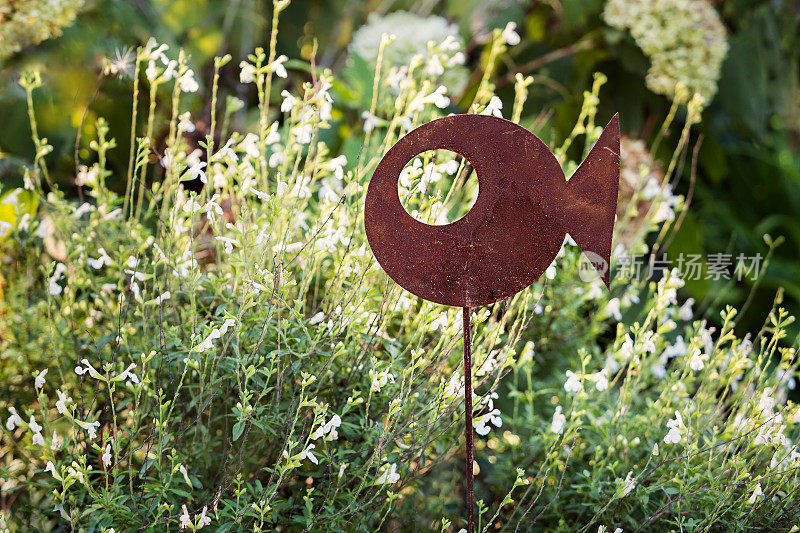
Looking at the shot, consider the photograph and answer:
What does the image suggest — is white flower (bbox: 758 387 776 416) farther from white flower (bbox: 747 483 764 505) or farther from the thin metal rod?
the thin metal rod

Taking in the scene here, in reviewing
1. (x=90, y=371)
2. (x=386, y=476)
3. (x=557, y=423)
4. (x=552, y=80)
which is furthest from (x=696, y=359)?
(x=552, y=80)

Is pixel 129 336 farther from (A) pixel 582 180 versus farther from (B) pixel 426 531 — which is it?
(A) pixel 582 180

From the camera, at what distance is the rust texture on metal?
774 mm

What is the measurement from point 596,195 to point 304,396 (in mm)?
438

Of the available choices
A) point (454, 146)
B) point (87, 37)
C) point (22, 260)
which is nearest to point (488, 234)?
point (454, 146)

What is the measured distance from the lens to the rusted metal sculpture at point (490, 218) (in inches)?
30.5

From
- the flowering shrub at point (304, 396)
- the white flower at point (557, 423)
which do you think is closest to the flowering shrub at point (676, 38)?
the flowering shrub at point (304, 396)

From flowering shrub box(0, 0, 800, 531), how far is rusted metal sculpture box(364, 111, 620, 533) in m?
0.05

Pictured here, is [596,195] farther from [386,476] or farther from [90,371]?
[90,371]

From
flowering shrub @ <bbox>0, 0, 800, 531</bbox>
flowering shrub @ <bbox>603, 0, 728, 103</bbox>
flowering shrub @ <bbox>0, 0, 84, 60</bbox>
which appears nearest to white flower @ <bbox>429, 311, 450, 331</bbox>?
flowering shrub @ <bbox>0, 0, 800, 531</bbox>

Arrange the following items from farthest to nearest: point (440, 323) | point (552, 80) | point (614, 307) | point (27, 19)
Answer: point (552, 80) < point (27, 19) < point (614, 307) < point (440, 323)

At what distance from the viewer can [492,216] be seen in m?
0.80

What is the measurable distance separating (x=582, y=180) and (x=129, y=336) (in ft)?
2.14

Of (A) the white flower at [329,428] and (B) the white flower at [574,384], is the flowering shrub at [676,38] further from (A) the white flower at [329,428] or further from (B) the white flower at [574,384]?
(A) the white flower at [329,428]
